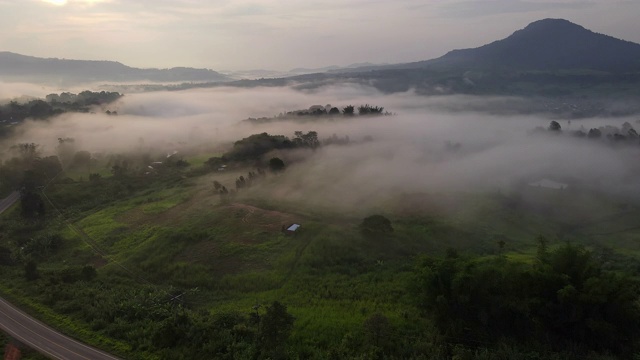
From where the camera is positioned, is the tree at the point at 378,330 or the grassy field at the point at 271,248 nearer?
the tree at the point at 378,330

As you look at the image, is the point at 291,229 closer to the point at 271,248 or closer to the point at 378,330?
the point at 271,248

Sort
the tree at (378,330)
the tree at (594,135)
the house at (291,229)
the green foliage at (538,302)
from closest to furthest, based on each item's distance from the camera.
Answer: the green foliage at (538,302)
the tree at (378,330)
the house at (291,229)
the tree at (594,135)

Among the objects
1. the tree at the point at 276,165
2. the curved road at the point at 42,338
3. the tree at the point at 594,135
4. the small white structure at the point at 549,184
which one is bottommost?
the small white structure at the point at 549,184

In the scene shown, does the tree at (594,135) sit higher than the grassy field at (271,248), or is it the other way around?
the tree at (594,135)

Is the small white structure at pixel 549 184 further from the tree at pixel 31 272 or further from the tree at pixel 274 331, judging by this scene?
the tree at pixel 31 272

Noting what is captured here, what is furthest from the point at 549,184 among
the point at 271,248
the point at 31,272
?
the point at 31,272

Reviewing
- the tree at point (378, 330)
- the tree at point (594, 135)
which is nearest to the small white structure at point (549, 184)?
the tree at point (594, 135)

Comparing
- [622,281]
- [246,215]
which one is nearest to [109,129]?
[246,215]
